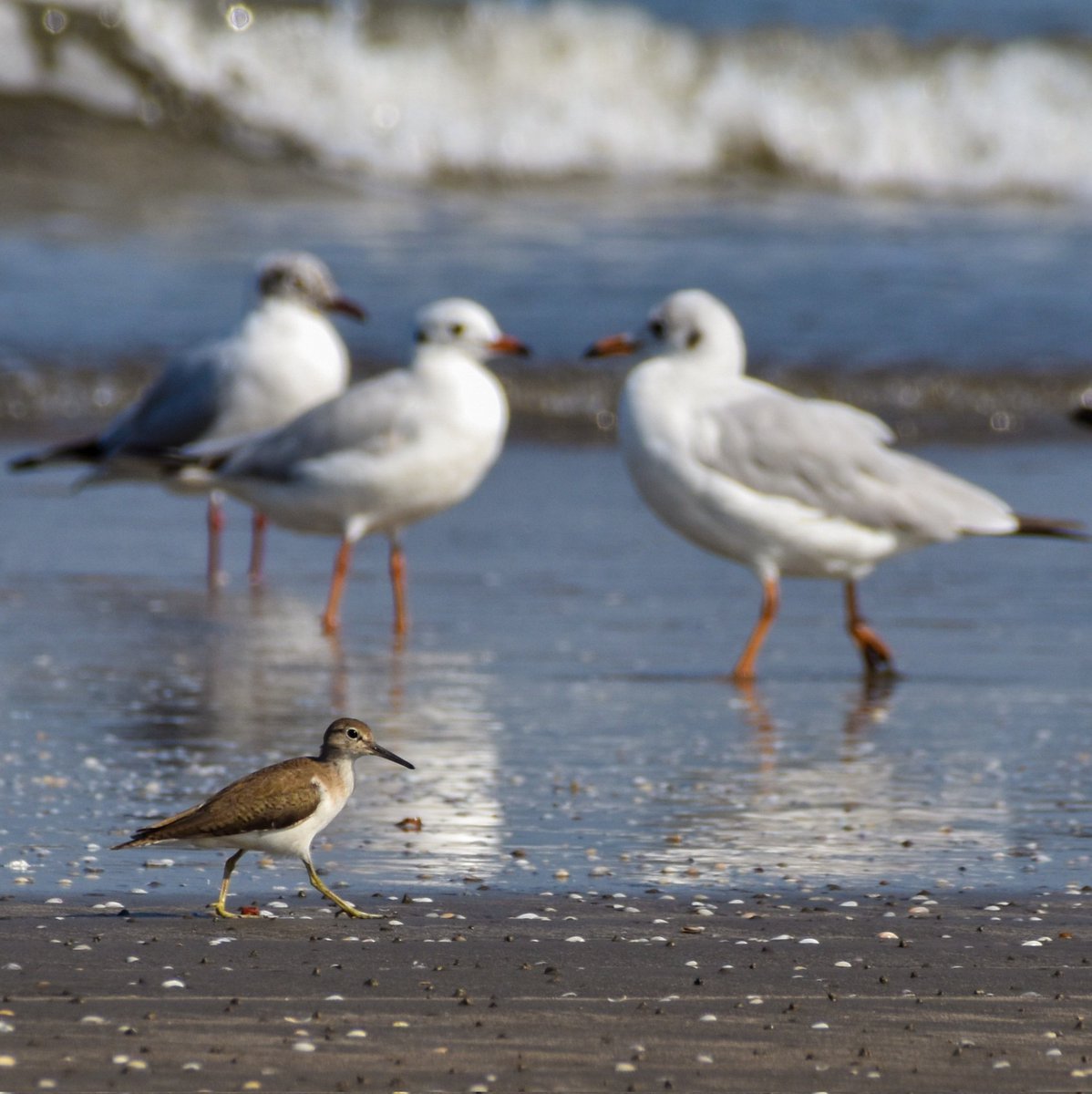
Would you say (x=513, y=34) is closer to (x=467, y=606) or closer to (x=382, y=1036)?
(x=467, y=606)

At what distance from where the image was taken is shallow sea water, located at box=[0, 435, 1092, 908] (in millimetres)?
4812

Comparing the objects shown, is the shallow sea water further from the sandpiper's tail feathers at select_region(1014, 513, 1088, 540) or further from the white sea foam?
the white sea foam

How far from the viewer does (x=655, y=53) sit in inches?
922

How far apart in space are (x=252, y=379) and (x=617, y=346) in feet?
7.38

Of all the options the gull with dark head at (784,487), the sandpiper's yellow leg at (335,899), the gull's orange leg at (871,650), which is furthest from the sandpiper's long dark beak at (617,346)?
the sandpiper's yellow leg at (335,899)

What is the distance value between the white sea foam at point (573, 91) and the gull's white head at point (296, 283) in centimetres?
1143

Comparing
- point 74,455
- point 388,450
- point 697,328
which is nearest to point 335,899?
point 697,328

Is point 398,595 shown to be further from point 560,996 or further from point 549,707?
point 560,996

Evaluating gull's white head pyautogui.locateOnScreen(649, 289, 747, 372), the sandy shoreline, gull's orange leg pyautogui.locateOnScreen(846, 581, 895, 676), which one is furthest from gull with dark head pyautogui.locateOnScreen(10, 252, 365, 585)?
the sandy shoreline

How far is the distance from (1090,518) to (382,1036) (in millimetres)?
7081

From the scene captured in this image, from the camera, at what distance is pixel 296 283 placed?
400 inches

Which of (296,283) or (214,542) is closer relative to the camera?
(214,542)

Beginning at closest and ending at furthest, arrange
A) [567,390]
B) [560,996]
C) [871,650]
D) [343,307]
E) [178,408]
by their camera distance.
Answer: [560,996], [871,650], [178,408], [343,307], [567,390]

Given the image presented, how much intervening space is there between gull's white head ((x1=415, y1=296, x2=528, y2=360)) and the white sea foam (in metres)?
12.9
